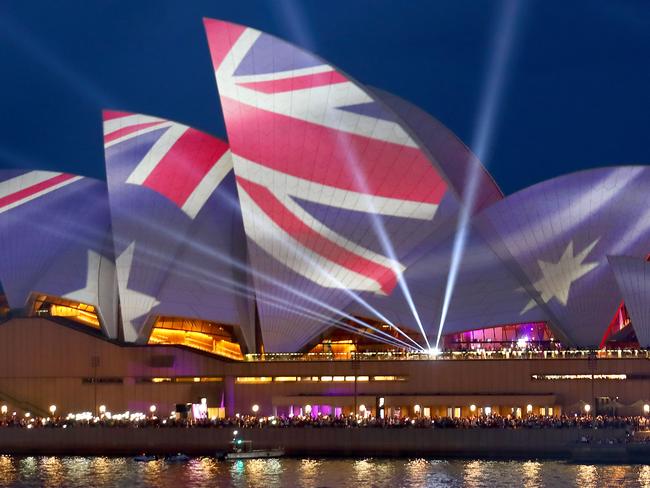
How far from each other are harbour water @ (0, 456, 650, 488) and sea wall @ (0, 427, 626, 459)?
1.56 meters

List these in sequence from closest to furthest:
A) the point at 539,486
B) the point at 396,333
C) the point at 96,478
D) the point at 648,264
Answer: the point at 539,486 → the point at 96,478 → the point at 648,264 → the point at 396,333

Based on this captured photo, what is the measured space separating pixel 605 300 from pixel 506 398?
22.1 feet

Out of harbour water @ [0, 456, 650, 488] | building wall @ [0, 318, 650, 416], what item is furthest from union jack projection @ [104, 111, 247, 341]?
A: harbour water @ [0, 456, 650, 488]

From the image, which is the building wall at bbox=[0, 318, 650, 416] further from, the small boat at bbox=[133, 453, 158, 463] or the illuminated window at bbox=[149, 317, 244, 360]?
the small boat at bbox=[133, 453, 158, 463]

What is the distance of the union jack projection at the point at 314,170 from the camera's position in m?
66.6

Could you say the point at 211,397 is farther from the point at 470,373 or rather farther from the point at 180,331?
the point at 470,373

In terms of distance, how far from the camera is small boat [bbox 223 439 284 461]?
62.1m

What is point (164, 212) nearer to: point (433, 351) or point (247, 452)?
point (247, 452)

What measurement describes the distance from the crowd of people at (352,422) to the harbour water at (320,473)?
290cm

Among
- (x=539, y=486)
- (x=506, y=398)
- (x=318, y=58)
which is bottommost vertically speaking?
(x=539, y=486)

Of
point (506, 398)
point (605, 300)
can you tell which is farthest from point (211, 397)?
point (605, 300)

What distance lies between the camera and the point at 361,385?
229 ft

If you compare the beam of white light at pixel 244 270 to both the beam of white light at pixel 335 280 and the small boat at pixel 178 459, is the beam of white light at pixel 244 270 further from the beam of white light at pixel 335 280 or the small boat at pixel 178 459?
the small boat at pixel 178 459

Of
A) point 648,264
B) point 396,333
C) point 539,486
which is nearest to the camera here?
point 539,486
